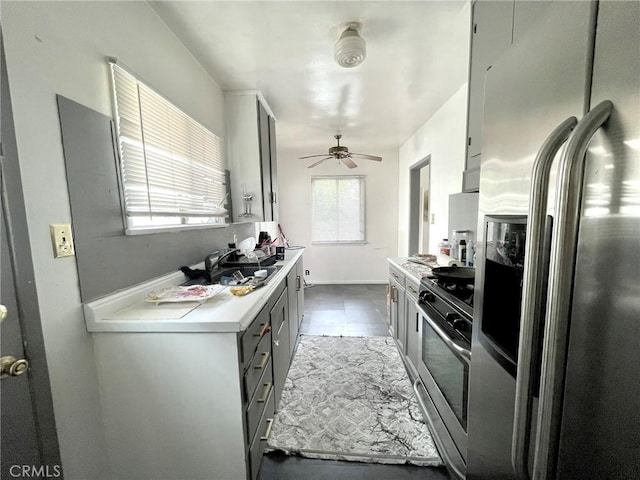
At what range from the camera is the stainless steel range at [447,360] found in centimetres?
118

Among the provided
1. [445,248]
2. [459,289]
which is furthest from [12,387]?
[445,248]

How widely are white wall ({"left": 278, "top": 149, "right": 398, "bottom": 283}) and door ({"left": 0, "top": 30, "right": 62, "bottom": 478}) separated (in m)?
4.09

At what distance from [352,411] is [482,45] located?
2413 mm

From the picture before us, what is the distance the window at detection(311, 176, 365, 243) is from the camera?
481cm

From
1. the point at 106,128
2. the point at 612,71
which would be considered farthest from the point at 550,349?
the point at 106,128

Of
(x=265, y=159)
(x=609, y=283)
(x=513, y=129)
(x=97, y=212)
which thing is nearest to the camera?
(x=609, y=283)

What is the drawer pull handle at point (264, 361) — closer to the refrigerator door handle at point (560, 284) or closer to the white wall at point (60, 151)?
the white wall at point (60, 151)

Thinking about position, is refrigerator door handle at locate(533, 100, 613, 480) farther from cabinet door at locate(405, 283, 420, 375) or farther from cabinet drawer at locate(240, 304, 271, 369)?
cabinet door at locate(405, 283, 420, 375)

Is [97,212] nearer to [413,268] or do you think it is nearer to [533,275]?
[533,275]

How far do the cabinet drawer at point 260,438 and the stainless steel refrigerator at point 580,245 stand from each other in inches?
44.2

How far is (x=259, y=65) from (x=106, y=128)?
1.29 meters

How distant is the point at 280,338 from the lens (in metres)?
1.84

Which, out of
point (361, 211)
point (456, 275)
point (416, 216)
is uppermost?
point (361, 211)

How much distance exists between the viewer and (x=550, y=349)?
18.0 inches
